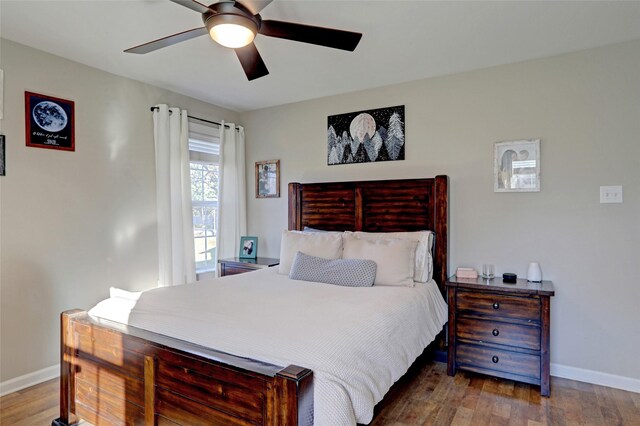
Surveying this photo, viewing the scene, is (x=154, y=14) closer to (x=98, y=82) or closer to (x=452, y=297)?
(x=98, y=82)

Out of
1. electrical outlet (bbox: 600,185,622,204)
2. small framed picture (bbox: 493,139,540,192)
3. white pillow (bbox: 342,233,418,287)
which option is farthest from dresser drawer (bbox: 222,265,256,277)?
electrical outlet (bbox: 600,185,622,204)

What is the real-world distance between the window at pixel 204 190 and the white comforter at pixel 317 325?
1.35m

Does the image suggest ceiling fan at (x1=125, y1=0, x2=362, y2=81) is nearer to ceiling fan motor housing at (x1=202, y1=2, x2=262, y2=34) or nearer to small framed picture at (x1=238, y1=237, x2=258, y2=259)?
ceiling fan motor housing at (x1=202, y1=2, x2=262, y2=34)

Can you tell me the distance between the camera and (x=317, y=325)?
172cm

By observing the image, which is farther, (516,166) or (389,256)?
(516,166)

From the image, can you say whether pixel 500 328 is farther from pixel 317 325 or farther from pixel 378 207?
pixel 317 325

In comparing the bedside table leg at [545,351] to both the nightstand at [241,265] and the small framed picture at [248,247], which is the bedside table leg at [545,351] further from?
the small framed picture at [248,247]

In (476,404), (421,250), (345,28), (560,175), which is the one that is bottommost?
(476,404)

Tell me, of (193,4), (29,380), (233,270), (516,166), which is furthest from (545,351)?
(29,380)

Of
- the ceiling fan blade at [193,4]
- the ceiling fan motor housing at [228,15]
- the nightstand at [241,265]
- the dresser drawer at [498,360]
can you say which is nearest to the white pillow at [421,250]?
the dresser drawer at [498,360]

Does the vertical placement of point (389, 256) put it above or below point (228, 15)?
below

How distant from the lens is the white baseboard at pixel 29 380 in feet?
8.17

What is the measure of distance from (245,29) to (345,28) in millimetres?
823

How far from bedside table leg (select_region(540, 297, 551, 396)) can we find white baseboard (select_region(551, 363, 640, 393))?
40 centimetres
